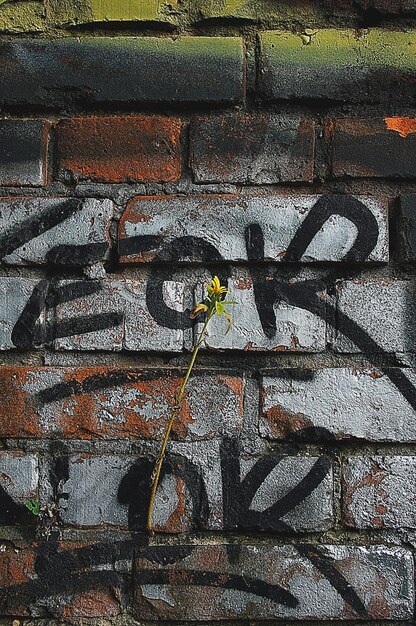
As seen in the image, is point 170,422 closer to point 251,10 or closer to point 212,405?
point 212,405

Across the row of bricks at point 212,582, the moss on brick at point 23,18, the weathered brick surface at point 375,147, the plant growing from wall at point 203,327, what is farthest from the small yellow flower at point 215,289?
the moss on brick at point 23,18

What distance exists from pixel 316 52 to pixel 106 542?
0.73 metres

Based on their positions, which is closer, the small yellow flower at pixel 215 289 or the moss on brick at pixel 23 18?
the small yellow flower at pixel 215 289

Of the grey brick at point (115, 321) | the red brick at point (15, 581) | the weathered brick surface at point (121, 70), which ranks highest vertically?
the weathered brick surface at point (121, 70)

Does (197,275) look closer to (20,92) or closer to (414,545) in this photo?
(20,92)

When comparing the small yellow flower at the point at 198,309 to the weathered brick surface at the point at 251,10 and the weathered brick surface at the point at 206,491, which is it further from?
the weathered brick surface at the point at 251,10

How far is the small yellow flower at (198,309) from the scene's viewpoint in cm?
90

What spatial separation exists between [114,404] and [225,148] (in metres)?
0.38

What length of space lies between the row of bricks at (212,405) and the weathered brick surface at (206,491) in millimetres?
31

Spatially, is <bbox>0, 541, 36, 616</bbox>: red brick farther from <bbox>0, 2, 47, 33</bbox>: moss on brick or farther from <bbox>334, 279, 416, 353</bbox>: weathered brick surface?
<bbox>0, 2, 47, 33</bbox>: moss on brick

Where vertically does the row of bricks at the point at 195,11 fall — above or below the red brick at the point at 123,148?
above

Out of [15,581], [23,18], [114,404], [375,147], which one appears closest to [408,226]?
[375,147]

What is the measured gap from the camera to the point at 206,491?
0.94 meters

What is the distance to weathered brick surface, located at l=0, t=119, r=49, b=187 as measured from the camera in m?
0.98
